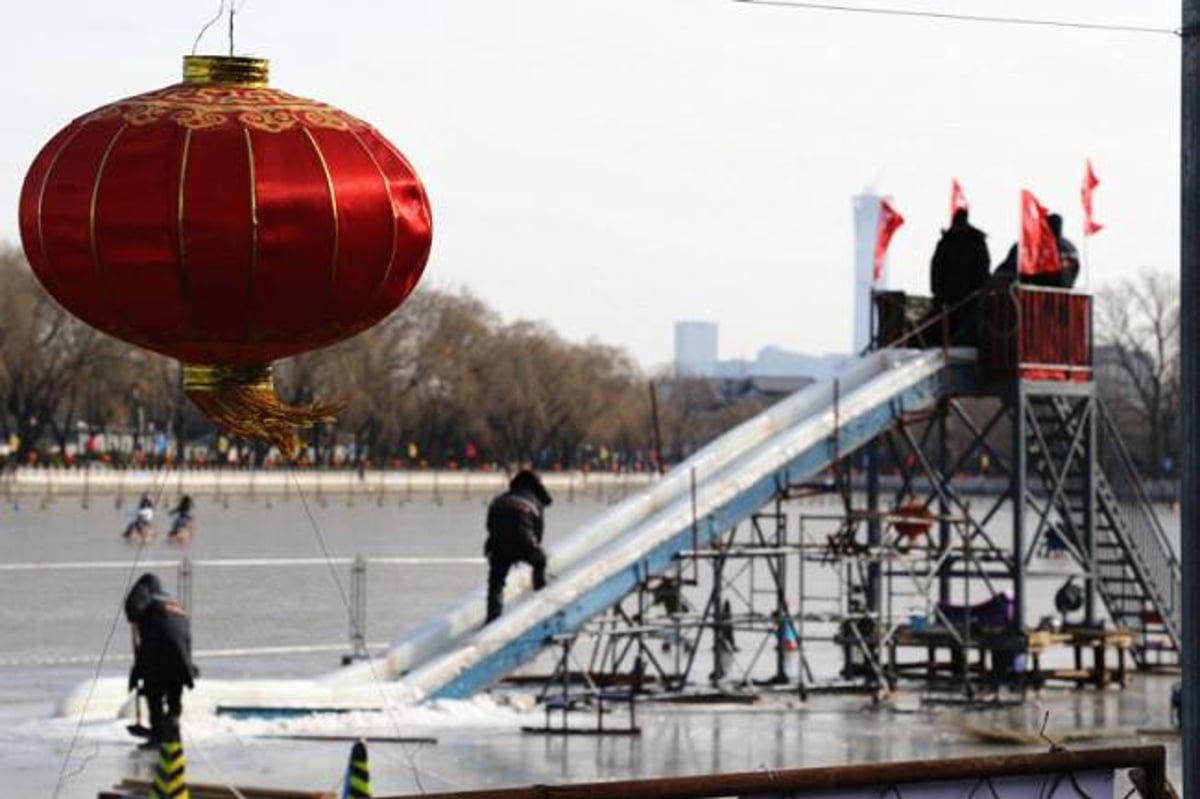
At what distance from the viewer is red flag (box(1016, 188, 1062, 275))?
32.1 meters

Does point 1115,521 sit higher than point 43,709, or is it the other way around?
point 1115,521

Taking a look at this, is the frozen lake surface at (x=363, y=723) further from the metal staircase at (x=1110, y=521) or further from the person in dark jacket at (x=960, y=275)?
the person in dark jacket at (x=960, y=275)

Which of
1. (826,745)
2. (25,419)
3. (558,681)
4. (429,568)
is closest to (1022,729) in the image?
(826,745)

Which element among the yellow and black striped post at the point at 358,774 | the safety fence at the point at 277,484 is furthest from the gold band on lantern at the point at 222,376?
the safety fence at the point at 277,484

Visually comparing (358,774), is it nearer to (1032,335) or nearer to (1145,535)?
(1032,335)

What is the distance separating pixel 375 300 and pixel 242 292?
699 millimetres

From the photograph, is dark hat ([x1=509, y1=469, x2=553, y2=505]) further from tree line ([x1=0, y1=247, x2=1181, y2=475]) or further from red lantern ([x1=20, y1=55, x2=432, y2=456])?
tree line ([x1=0, y1=247, x2=1181, y2=475])

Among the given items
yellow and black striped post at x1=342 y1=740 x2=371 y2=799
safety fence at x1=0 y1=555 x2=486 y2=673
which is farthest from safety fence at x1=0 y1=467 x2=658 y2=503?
yellow and black striped post at x1=342 y1=740 x2=371 y2=799

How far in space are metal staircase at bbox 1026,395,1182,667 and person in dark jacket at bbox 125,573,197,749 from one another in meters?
12.4

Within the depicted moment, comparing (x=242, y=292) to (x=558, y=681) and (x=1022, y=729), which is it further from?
(x=558, y=681)

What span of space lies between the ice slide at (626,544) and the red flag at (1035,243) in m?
1.50

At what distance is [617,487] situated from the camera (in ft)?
531

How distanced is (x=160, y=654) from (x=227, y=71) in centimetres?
1269

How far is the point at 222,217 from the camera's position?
430 inches
